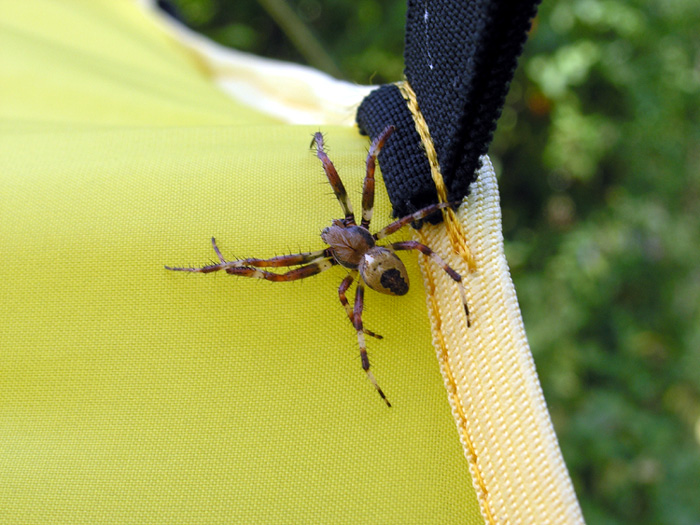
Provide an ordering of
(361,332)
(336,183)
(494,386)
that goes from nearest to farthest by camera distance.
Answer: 1. (494,386)
2. (361,332)
3. (336,183)

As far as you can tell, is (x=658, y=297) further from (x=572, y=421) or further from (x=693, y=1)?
(x=693, y=1)

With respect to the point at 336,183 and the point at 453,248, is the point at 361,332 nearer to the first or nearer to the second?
the point at 453,248

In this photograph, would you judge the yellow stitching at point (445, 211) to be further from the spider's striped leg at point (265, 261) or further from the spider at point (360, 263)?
the spider's striped leg at point (265, 261)

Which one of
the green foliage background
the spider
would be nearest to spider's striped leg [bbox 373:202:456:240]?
the spider

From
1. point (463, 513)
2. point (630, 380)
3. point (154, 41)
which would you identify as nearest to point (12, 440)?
point (463, 513)

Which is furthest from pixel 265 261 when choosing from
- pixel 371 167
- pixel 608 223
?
pixel 608 223

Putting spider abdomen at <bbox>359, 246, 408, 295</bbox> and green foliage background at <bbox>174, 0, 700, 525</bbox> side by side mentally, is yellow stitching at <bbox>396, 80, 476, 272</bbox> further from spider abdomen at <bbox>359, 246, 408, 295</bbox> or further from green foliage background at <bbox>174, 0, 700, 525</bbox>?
green foliage background at <bbox>174, 0, 700, 525</bbox>
